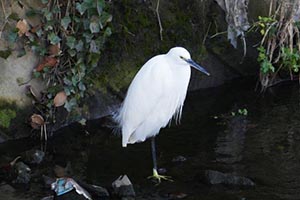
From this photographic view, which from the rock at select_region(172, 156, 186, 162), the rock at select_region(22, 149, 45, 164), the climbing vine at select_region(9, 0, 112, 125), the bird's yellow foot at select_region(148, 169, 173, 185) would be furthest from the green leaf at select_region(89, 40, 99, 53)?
the bird's yellow foot at select_region(148, 169, 173, 185)

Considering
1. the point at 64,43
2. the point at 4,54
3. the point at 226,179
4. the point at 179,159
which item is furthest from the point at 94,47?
the point at 226,179

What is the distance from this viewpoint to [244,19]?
6.12 m

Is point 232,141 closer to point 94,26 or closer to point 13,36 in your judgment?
point 94,26

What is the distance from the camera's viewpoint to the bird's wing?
4.50 metres

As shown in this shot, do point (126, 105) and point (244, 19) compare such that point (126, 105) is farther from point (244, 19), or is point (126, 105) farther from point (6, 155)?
point (244, 19)

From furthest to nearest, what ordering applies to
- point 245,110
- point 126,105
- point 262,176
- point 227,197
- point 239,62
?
point 239,62, point 245,110, point 126,105, point 262,176, point 227,197

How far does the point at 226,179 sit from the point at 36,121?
1.63 metres

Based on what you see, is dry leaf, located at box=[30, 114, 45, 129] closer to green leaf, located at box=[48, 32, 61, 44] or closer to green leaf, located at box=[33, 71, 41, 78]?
green leaf, located at box=[33, 71, 41, 78]

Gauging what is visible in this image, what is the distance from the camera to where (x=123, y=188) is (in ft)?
13.4

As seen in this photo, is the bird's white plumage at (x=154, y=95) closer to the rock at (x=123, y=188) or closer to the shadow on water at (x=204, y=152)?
the shadow on water at (x=204, y=152)

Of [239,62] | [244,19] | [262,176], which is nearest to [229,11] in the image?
[244,19]

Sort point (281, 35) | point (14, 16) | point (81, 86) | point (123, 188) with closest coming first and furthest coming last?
point (123, 188) < point (14, 16) < point (81, 86) < point (281, 35)

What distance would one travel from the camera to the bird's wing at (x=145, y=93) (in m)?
4.50

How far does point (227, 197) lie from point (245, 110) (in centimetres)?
187
